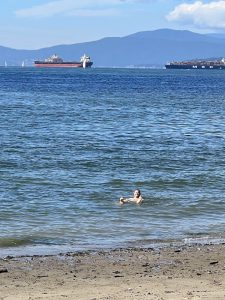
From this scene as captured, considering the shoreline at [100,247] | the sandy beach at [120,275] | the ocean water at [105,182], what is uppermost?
the sandy beach at [120,275]

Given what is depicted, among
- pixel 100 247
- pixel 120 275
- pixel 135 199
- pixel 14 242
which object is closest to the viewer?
pixel 120 275

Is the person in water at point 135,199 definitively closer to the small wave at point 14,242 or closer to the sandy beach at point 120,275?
the small wave at point 14,242

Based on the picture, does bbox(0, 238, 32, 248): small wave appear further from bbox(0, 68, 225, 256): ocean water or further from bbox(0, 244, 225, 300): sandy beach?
bbox(0, 244, 225, 300): sandy beach

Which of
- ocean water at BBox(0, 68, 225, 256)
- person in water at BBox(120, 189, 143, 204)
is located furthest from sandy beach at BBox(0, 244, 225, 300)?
person in water at BBox(120, 189, 143, 204)

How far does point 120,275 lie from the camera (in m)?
12.7

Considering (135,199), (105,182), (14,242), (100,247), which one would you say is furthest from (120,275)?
(105,182)

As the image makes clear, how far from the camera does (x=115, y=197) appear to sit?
22.5 metres

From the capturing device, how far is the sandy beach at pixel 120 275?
36.6ft

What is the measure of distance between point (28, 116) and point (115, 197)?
29723 mm

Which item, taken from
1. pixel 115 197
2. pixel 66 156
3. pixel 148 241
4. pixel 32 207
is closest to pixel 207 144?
pixel 66 156

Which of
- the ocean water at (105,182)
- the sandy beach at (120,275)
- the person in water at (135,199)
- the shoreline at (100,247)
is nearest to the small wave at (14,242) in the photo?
the ocean water at (105,182)

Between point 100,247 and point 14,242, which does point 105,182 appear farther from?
point 100,247

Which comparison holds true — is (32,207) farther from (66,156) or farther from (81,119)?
(81,119)

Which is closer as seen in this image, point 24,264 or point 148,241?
point 24,264
